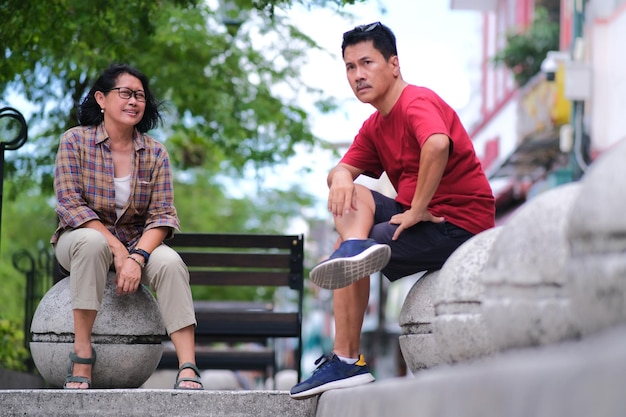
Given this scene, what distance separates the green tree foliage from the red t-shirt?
24.3 metres

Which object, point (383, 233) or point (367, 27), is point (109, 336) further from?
point (367, 27)

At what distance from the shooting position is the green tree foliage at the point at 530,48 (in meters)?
29.3

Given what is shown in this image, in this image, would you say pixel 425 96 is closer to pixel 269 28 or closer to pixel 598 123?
pixel 269 28

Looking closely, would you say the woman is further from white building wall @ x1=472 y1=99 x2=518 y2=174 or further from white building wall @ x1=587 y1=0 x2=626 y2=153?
white building wall @ x1=472 y1=99 x2=518 y2=174

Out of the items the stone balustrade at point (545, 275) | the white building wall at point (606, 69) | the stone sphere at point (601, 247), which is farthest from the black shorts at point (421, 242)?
the white building wall at point (606, 69)

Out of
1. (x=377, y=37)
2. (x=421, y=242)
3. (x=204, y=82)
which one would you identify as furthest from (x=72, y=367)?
(x=204, y=82)

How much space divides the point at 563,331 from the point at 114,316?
158 inches

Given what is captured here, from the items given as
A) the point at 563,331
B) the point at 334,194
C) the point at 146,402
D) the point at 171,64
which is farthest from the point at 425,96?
the point at 171,64

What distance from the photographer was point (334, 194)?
525 cm

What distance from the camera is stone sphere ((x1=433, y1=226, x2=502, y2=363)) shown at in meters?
3.36

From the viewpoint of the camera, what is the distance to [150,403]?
18.1 feet

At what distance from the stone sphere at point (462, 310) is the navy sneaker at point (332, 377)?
4.44 ft

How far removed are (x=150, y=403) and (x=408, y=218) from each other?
1.63m

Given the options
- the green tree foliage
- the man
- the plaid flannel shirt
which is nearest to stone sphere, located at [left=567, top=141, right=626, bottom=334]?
the man
